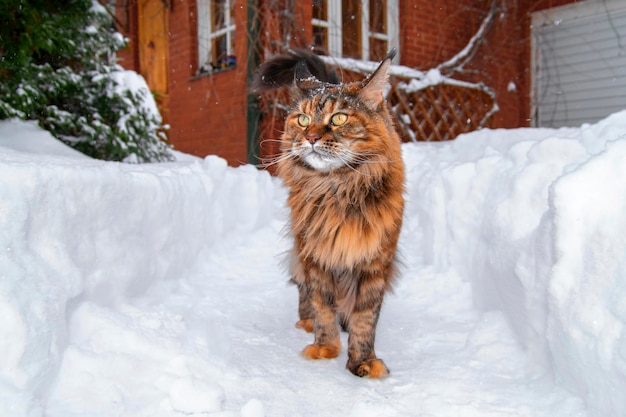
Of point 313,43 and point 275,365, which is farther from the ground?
point 313,43

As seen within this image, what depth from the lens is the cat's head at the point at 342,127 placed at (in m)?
2.25

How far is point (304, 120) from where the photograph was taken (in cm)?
238

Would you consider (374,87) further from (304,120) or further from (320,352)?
(320,352)

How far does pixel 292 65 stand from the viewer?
10.5ft

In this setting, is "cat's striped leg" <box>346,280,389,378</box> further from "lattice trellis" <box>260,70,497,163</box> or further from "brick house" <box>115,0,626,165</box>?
"brick house" <box>115,0,626,165</box>

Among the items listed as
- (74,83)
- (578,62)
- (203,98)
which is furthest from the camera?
(578,62)

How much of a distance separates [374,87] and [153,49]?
316 inches

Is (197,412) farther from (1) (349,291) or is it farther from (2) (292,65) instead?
(2) (292,65)

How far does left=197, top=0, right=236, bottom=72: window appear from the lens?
7.30 metres

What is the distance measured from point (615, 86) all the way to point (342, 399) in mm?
8016

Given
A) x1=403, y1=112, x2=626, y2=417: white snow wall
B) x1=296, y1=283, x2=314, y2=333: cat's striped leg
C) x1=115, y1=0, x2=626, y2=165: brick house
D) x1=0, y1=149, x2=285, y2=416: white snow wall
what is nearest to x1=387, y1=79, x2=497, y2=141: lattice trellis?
x1=115, y1=0, x2=626, y2=165: brick house

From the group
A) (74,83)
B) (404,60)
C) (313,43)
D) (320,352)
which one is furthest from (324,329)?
(404,60)

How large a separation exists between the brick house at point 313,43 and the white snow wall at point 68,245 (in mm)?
3371

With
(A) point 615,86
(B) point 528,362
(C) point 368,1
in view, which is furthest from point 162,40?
(B) point 528,362
